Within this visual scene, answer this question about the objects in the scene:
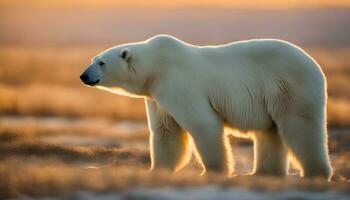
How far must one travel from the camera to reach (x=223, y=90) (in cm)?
942

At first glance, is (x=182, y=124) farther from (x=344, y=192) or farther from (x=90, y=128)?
(x=90, y=128)

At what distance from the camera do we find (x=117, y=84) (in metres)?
9.50

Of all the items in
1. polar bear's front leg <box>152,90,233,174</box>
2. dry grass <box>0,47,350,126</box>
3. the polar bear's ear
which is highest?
the polar bear's ear

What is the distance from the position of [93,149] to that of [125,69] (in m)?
3.12

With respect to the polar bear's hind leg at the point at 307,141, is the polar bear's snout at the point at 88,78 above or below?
above

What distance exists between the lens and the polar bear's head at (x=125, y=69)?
369 inches

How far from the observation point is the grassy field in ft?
23.8

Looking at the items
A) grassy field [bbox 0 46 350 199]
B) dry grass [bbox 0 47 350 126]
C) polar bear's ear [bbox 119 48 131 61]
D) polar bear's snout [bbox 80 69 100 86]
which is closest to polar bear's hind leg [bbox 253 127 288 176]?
grassy field [bbox 0 46 350 199]

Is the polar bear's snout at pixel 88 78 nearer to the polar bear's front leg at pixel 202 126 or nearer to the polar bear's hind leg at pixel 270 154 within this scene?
the polar bear's front leg at pixel 202 126

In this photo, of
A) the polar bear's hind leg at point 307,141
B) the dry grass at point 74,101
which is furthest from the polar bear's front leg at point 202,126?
the dry grass at point 74,101

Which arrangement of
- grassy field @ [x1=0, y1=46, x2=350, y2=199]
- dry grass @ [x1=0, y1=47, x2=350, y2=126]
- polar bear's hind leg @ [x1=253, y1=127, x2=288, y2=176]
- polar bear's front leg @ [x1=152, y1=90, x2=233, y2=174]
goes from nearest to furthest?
1. grassy field @ [x1=0, y1=46, x2=350, y2=199]
2. polar bear's front leg @ [x1=152, y1=90, x2=233, y2=174]
3. polar bear's hind leg @ [x1=253, y1=127, x2=288, y2=176]
4. dry grass @ [x1=0, y1=47, x2=350, y2=126]

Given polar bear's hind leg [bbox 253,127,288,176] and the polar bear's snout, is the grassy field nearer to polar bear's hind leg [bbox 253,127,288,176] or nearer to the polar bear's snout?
polar bear's hind leg [bbox 253,127,288,176]

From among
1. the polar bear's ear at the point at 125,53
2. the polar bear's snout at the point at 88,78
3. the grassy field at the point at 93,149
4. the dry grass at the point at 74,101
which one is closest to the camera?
the grassy field at the point at 93,149

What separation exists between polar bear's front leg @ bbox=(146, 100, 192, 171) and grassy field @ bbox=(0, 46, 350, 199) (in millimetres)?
290
